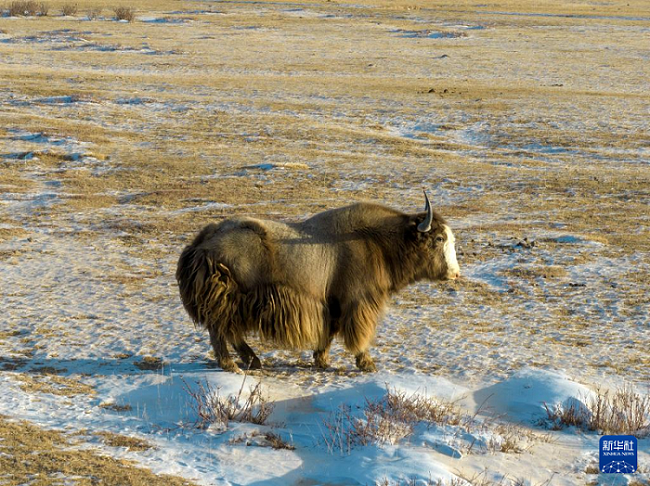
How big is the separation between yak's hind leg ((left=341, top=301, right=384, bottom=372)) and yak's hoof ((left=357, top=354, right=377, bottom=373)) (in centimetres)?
3

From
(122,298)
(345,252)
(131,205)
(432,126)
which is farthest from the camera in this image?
(432,126)

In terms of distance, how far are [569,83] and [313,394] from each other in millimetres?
22869

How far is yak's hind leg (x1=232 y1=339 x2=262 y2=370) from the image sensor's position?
292 inches

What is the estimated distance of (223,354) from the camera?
288 inches

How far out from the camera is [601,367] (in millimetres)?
7863

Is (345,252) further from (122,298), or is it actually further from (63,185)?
(63,185)

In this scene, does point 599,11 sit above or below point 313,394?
above

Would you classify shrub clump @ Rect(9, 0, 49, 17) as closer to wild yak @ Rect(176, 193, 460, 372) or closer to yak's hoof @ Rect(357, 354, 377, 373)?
wild yak @ Rect(176, 193, 460, 372)

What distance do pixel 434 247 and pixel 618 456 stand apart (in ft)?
8.47

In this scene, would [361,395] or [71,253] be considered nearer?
[361,395]

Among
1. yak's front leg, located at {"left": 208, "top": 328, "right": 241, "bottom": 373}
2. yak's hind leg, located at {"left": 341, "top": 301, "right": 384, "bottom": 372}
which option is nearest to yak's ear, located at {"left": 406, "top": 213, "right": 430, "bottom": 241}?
yak's hind leg, located at {"left": 341, "top": 301, "right": 384, "bottom": 372}

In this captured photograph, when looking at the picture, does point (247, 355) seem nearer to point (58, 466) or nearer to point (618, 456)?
point (58, 466)

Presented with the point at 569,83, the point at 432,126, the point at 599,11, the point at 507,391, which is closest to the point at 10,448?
the point at 507,391

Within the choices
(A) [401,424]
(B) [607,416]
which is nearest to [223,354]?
(A) [401,424]
